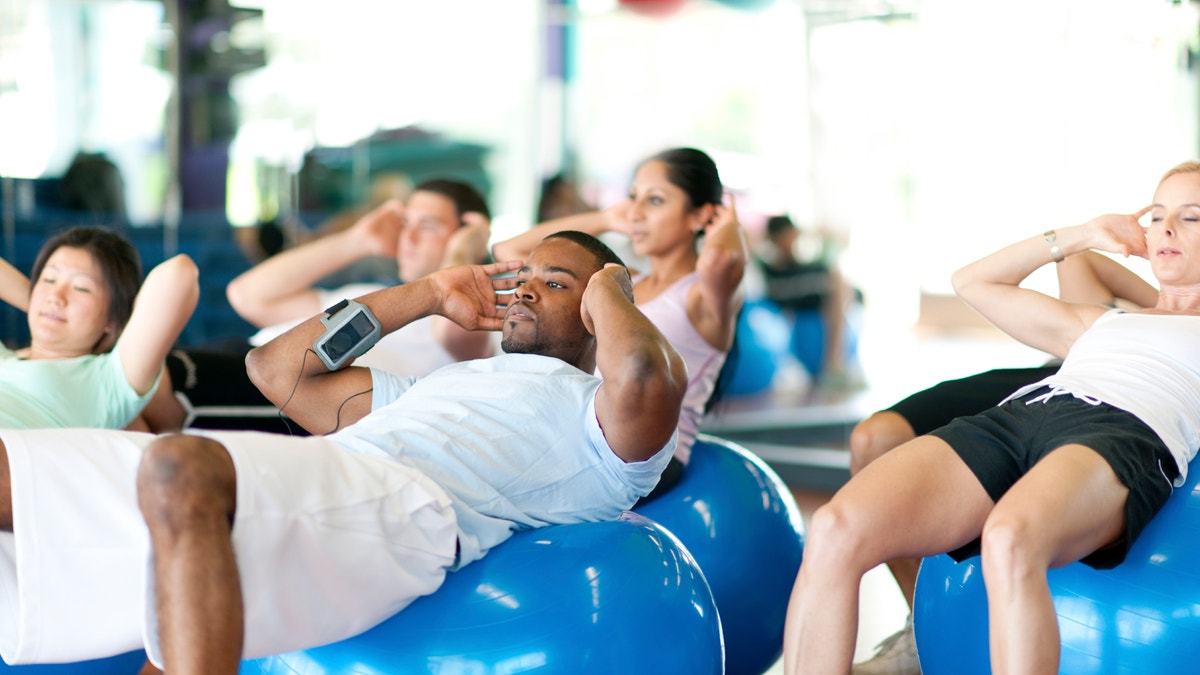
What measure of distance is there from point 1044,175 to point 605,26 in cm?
297

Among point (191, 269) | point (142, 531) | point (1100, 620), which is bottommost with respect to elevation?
point (1100, 620)

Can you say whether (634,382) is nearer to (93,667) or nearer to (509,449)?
(509,449)

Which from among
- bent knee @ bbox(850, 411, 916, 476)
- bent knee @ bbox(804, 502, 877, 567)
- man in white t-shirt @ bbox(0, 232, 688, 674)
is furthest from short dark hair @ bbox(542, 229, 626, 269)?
bent knee @ bbox(850, 411, 916, 476)

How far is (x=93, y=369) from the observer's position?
261cm

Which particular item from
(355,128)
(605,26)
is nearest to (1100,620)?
(605,26)

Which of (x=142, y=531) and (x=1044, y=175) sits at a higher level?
(x=1044, y=175)

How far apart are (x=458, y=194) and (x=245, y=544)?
2.28 metres

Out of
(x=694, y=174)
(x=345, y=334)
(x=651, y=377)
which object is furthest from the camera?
(x=694, y=174)

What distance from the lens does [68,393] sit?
8.30ft

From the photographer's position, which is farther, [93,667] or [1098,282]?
[1098,282]

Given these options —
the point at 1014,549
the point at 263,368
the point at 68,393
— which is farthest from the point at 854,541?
the point at 68,393

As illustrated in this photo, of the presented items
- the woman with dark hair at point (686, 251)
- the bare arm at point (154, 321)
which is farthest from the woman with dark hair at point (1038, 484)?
the bare arm at point (154, 321)

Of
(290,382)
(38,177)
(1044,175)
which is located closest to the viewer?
(290,382)

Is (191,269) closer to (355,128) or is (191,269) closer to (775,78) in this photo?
(775,78)
